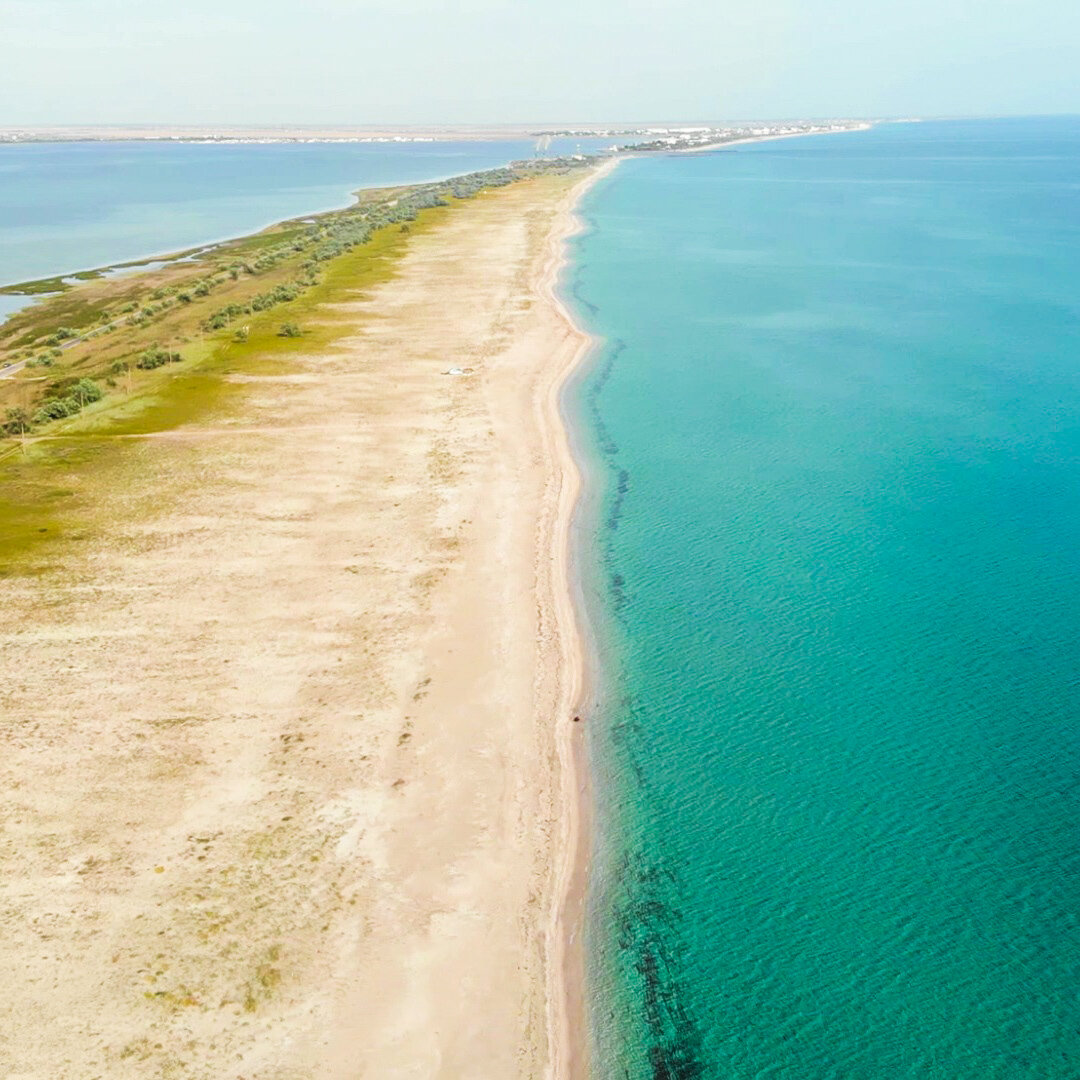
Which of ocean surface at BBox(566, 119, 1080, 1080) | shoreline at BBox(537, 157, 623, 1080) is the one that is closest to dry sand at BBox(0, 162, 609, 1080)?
shoreline at BBox(537, 157, 623, 1080)

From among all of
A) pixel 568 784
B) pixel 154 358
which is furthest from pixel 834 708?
pixel 154 358

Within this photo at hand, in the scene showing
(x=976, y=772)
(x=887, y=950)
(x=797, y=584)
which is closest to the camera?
(x=887, y=950)

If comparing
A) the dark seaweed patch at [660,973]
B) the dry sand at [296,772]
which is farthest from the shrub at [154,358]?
the dark seaweed patch at [660,973]

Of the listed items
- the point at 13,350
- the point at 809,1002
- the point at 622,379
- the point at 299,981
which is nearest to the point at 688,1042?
the point at 809,1002

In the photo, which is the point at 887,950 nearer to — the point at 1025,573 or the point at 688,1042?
the point at 688,1042

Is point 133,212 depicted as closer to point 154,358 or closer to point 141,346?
point 141,346

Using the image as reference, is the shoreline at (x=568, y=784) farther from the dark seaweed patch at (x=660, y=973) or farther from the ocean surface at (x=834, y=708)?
the dark seaweed patch at (x=660, y=973)

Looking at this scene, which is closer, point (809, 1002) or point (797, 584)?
point (809, 1002)

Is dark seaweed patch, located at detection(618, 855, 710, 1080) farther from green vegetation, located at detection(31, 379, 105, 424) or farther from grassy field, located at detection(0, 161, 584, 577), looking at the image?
green vegetation, located at detection(31, 379, 105, 424)
